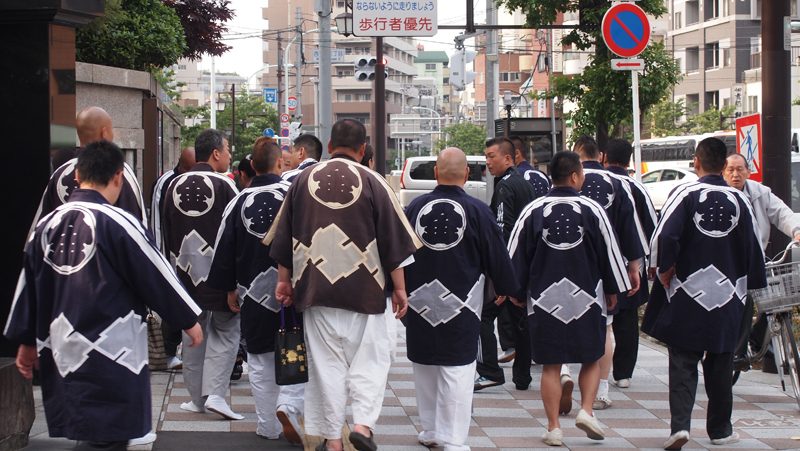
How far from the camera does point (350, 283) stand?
19.6 ft

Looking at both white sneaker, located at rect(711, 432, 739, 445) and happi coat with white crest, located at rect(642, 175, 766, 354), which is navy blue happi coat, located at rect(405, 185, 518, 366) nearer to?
happi coat with white crest, located at rect(642, 175, 766, 354)

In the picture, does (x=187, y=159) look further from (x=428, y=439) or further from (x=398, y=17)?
(x=398, y=17)

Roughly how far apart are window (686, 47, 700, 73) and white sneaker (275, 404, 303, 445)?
5664 centimetres

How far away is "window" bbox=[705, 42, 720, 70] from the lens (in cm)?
5874

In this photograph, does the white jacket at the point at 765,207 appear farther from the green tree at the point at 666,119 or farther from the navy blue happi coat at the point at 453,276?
the green tree at the point at 666,119

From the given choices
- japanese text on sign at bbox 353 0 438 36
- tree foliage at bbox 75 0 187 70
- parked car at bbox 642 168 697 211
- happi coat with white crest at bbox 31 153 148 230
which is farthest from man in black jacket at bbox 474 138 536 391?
parked car at bbox 642 168 697 211

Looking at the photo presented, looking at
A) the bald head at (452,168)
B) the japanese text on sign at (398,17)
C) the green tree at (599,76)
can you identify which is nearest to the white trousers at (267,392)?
the bald head at (452,168)

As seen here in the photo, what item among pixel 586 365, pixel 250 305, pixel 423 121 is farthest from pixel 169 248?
pixel 423 121

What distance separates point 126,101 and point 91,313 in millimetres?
9456

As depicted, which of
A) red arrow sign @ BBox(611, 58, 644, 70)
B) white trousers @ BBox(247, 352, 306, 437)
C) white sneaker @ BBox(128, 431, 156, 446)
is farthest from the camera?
red arrow sign @ BBox(611, 58, 644, 70)

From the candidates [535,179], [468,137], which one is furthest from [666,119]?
[535,179]

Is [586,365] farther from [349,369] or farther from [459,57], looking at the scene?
[459,57]

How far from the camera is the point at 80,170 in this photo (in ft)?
16.4

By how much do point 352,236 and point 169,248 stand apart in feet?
8.06
